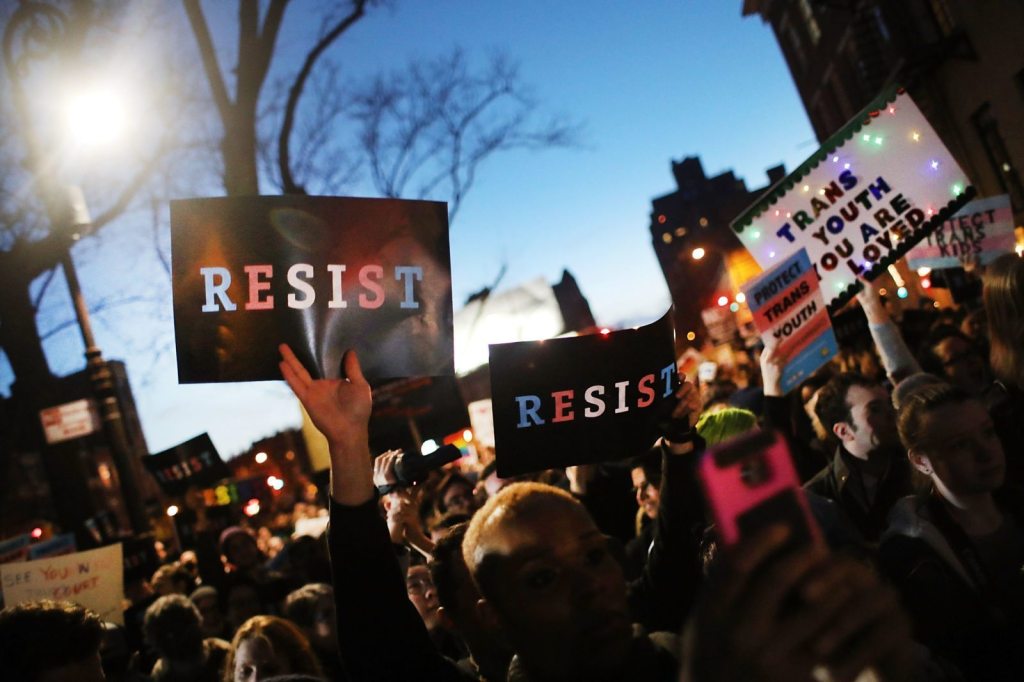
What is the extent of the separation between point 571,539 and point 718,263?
80.5 meters

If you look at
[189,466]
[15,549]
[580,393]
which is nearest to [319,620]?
[580,393]

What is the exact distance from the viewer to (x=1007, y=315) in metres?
3.88

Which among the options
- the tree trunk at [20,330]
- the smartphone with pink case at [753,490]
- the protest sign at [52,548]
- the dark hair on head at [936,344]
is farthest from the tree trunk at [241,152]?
the smartphone with pink case at [753,490]

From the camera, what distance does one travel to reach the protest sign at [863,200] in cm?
545

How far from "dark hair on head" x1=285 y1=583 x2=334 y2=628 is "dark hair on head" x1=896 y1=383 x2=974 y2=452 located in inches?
140

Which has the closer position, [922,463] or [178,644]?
[922,463]

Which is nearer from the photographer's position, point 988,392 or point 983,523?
point 983,523

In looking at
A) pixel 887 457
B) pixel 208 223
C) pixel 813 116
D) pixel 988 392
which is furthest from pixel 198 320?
pixel 813 116

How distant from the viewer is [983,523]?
2.91 meters

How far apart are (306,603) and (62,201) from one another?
926 centimetres

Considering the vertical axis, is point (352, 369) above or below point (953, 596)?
above

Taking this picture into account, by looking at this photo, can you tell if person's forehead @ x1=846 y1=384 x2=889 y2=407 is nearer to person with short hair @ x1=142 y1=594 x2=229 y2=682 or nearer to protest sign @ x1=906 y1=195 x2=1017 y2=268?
protest sign @ x1=906 y1=195 x2=1017 y2=268

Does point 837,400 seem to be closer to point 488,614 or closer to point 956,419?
point 956,419

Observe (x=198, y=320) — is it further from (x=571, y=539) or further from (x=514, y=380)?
(x=571, y=539)
